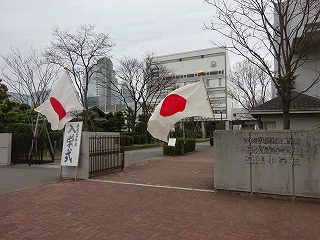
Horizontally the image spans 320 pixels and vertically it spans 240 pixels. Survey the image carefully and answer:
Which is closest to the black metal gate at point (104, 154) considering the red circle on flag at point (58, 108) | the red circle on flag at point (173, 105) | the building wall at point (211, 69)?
the red circle on flag at point (58, 108)

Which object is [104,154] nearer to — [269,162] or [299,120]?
[269,162]

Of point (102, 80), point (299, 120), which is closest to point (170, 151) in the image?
point (299, 120)

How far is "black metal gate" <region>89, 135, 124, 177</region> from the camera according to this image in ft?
36.3

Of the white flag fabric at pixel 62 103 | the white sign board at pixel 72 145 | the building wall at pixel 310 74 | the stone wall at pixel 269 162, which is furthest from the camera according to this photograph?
the building wall at pixel 310 74

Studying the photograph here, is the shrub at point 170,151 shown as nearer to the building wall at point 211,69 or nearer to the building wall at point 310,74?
the building wall at point 310,74

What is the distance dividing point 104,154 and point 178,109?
5157 millimetres

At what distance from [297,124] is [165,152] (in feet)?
30.8

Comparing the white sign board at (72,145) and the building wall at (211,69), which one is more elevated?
the building wall at (211,69)

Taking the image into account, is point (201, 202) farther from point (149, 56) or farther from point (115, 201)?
point (149, 56)

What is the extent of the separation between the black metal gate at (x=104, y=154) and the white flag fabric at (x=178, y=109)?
13.3ft

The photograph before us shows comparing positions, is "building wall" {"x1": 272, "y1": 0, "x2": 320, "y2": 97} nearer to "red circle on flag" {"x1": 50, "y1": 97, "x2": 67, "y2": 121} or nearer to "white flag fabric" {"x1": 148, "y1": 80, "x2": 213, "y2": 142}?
"white flag fabric" {"x1": 148, "y1": 80, "x2": 213, "y2": 142}

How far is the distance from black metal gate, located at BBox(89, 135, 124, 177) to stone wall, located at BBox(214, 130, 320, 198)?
5098 millimetres

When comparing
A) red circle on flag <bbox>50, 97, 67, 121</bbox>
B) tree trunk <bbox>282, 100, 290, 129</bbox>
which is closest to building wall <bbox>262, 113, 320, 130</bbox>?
tree trunk <bbox>282, 100, 290, 129</bbox>

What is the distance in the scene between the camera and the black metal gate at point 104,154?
11.1 metres
